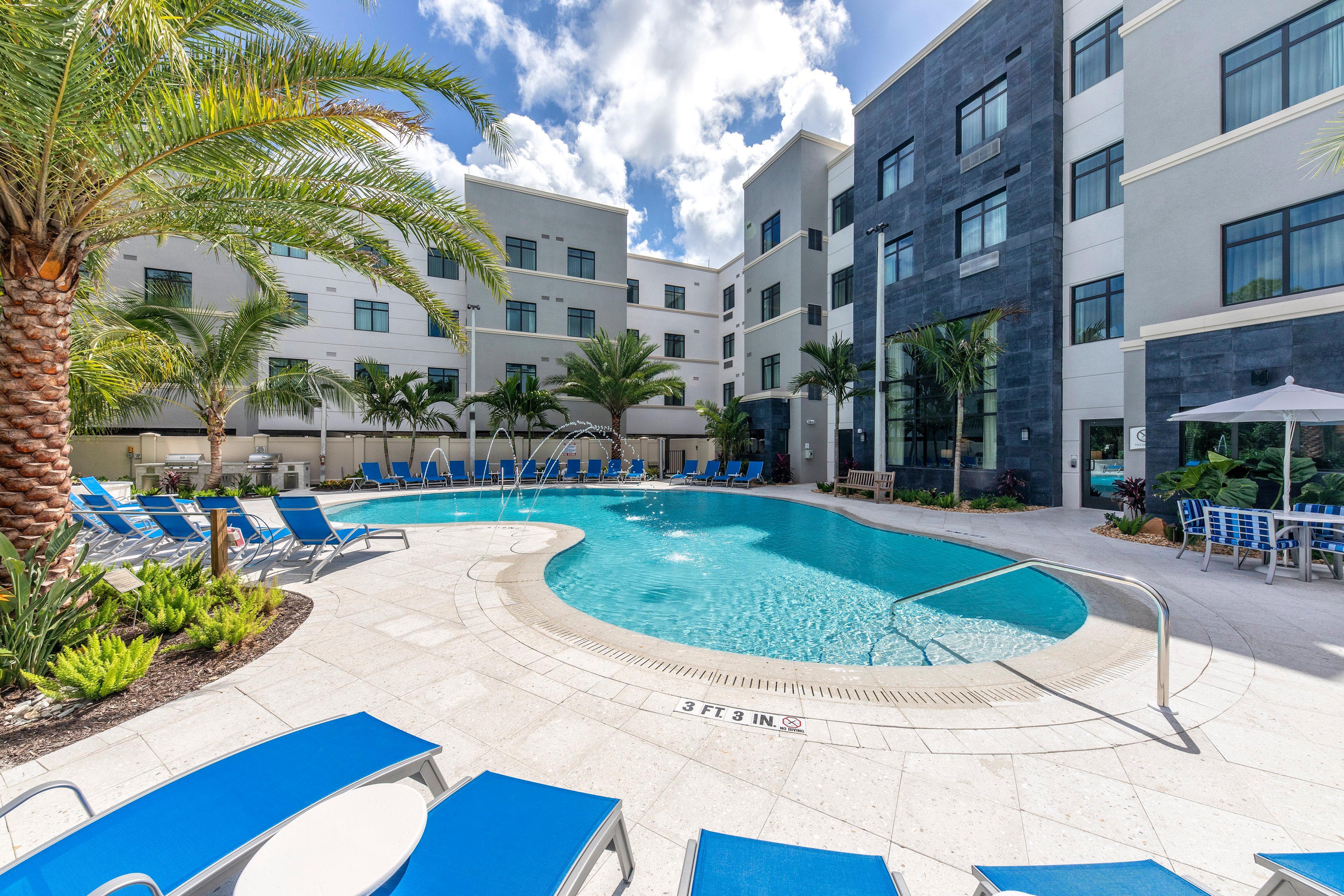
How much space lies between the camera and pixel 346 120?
158 inches

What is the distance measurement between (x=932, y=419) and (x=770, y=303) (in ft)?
34.2

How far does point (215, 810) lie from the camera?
67.9 inches

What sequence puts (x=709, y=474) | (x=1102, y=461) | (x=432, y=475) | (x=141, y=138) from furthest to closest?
(x=709, y=474) → (x=432, y=475) → (x=1102, y=461) → (x=141, y=138)

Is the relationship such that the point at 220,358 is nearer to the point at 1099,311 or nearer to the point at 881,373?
the point at 881,373

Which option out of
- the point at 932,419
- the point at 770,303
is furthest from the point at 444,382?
the point at 932,419

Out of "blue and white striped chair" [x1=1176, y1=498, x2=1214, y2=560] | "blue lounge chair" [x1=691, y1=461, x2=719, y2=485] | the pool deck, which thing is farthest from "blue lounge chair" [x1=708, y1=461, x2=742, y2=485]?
the pool deck

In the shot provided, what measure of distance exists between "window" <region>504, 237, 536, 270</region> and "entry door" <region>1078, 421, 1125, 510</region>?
22593 millimetres

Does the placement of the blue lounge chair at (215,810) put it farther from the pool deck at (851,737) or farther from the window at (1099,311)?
the window at (1099,311)

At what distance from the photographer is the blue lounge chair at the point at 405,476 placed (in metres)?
18.5

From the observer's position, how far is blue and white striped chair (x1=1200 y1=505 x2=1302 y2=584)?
21.8 feet

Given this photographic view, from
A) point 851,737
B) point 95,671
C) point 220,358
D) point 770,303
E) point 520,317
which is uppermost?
point 770,303

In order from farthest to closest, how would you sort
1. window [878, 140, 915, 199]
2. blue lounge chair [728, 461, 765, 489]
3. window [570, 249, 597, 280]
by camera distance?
window [570, 249, 597, 280]
blue lounge chair [728, 461, 765, 489]
window [878, 140, 915, 199]

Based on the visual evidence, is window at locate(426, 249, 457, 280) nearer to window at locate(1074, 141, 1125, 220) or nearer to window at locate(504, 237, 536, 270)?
window at locate(504, 237, 536, 270)

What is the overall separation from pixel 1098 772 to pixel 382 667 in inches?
185
